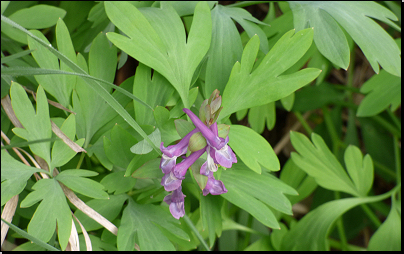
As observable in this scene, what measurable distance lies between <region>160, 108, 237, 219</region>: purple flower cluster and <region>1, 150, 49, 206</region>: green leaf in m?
A: 0.29

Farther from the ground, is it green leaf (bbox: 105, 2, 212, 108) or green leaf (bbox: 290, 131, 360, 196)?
green leaf (bbox: 105, 2, 212, 108)

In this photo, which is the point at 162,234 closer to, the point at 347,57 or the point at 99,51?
the point at 99,51

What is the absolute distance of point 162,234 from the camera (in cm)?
67

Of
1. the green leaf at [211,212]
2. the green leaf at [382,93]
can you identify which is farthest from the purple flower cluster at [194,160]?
the green leaf at [382,93]

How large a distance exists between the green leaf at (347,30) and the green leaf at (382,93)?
220mm

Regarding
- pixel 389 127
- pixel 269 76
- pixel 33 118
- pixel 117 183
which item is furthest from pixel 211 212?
pixel 389 127

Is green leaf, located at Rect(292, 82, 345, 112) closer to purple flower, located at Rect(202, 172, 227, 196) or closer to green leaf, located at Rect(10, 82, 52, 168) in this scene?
purple flower, located at Rect(202, 172, 227, 196)

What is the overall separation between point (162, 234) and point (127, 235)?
8cm

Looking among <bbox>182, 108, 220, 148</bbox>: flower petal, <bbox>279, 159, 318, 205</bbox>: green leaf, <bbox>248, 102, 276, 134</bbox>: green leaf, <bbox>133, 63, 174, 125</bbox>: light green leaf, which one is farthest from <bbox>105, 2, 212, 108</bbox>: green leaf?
<bbox>279, 159, 318, 205</bbox>: green leaf

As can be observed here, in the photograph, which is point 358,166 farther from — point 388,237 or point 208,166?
point 208,166

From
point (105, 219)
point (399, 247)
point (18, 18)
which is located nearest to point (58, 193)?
point (105, 219)

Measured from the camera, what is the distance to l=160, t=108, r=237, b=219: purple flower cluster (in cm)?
51

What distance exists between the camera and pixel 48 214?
1.93 ft

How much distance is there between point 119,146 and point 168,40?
263 mm
